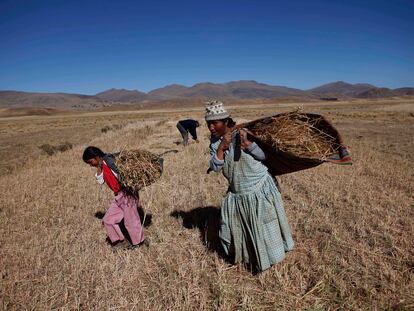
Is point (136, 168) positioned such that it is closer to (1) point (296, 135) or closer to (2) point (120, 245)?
(2) point (120, 245)

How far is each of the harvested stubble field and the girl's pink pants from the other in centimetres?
28

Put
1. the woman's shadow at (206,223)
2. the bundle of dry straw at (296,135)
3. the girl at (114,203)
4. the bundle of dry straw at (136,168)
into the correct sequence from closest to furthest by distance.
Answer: the bundle of dry straw at (296,135) → the bundle of dry straw at (136,168) → the girl at (114,203) → the woman's shadow at (206,223)

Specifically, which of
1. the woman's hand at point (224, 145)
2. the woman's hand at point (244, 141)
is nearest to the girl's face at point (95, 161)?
the woman's hand at point (224, 145)

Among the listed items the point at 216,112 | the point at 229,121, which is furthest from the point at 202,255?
the point at 216,112

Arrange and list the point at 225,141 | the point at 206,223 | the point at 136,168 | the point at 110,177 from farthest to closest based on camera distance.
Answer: the point at 206,223
the point at 110,177
the point at 136,168
the point at 225,141

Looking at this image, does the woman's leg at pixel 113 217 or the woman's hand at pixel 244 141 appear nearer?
the woman's hand at pixel 244 141

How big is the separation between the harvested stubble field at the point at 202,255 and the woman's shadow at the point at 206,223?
3cm

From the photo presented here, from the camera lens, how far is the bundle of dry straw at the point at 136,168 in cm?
414

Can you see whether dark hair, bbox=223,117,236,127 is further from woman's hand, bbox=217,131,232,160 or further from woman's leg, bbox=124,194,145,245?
woman's leg, bbox=124,194,145,245

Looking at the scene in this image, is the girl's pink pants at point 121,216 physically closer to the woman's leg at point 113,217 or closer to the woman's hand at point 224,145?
the woman's leg at point 113,217

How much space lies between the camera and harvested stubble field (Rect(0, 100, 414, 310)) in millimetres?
3334

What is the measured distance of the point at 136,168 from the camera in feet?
13.6

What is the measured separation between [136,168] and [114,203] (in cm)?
66

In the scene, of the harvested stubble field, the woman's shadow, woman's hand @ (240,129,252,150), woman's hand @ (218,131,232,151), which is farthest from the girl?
woman's hand @ (240,129,252,150)
